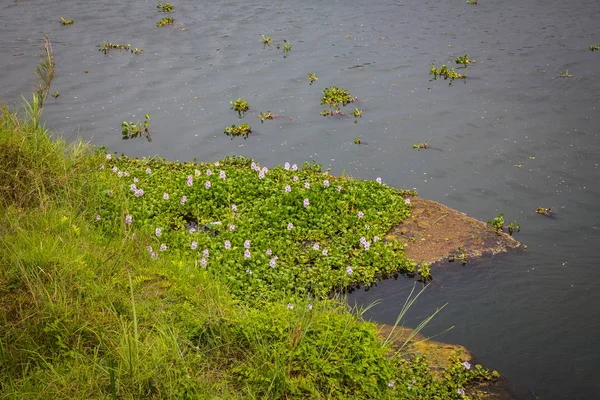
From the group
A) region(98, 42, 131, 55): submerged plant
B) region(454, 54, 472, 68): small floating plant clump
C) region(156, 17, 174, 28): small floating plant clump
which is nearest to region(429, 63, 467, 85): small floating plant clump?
region(454, 54, 472, 68): small floating plant clump

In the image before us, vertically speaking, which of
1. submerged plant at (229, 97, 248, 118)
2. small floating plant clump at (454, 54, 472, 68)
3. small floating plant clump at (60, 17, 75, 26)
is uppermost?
small floating plant clump at (60, 17, 75, 26)

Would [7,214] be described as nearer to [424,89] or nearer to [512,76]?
[424,89]

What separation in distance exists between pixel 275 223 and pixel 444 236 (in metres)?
2.45

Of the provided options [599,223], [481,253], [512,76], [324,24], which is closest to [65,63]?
[324,24]

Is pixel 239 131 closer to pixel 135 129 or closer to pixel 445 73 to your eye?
pixel 135 129

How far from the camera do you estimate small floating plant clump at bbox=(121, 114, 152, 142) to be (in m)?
12.0

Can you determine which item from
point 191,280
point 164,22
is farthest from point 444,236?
point 164,22

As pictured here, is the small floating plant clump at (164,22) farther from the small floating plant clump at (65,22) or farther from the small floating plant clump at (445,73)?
the small floating plant clump at (445,73)

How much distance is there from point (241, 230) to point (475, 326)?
10.7 feet

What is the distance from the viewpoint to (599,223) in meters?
8.74

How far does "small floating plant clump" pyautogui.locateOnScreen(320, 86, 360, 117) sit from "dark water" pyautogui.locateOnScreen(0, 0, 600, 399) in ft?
1.12

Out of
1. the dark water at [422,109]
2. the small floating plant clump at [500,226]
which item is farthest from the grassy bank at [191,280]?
the small floating plant clump at [500,226]

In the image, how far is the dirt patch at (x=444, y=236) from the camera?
26.7 ft

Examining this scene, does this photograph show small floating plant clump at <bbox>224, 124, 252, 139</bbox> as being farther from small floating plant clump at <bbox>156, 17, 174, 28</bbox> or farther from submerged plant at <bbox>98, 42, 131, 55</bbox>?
small floating plant clump at <bbox>156, 17, 174, 28</bbox>
